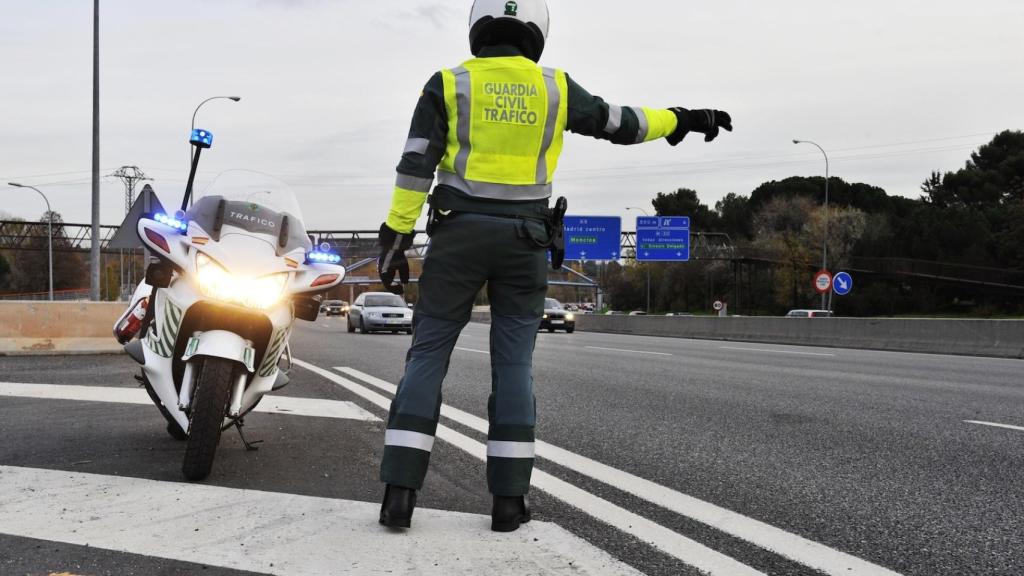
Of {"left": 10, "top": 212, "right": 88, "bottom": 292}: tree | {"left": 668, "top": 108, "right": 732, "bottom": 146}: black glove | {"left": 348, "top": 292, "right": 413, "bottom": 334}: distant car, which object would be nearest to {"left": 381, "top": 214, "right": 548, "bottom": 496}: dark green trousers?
{"left": 668, "top": 108, "right": 732, "bottom": 146}: black glove

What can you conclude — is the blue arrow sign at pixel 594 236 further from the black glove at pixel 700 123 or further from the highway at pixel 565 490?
the black glove at pixel 700 123

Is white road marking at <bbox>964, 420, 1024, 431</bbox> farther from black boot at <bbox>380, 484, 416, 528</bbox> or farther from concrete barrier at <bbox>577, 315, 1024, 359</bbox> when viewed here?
concrete barrier at <bbox>577, 315, 1024, 359</bbox>

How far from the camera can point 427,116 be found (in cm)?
339

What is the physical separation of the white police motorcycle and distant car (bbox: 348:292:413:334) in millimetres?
19998

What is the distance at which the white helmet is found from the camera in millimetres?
3543

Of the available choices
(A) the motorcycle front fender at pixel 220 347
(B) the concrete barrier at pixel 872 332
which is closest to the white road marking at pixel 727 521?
(A) the motorcycle front fender at pixel 220 347

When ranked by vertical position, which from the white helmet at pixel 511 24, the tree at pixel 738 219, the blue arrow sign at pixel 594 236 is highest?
the tree at pixel 738 219

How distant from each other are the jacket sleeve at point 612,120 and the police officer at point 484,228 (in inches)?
3.1

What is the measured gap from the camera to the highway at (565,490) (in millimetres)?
2807

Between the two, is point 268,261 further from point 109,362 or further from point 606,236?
point 606,236

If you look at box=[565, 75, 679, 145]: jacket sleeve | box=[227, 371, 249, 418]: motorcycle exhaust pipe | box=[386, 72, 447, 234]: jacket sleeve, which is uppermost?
box=[565, 75, 679, 145]: jacket sleeve

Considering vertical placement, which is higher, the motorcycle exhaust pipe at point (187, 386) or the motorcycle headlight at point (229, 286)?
the motorcycle headlight at point (229, 286)

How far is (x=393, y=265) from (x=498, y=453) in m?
0.87

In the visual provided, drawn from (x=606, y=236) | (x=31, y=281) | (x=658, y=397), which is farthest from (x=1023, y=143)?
(x=31, y=281)
